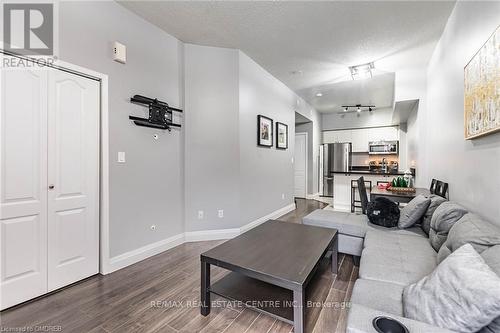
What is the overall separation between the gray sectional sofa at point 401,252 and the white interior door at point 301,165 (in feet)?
15.1

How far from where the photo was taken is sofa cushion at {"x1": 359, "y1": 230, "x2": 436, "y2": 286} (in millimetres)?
1539

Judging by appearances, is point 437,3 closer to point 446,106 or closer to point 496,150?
point 446,106

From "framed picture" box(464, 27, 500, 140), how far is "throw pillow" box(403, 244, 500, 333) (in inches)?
40.8

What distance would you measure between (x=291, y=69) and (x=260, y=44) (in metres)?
1.06

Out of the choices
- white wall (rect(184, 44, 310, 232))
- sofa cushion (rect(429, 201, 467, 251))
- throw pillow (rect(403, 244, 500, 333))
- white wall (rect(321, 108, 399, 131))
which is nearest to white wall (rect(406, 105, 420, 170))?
white wall (rect(321, 108, 399, 131))

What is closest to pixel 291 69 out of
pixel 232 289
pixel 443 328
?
pixel 232 289

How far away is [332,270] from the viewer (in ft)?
7.93

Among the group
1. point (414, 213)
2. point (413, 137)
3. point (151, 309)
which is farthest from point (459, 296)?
point (413, 137)

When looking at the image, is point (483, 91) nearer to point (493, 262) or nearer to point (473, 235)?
point (473, 235)

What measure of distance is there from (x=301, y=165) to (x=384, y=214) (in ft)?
15.8

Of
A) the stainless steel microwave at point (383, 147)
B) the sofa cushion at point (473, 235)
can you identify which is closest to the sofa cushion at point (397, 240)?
the sofa cushion at point (473, 235)

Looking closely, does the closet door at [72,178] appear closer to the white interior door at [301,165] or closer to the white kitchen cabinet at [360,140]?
the white interior door at [301,165]

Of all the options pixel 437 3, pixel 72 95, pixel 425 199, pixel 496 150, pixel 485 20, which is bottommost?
pixel 425 199

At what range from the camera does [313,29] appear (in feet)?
9.68
